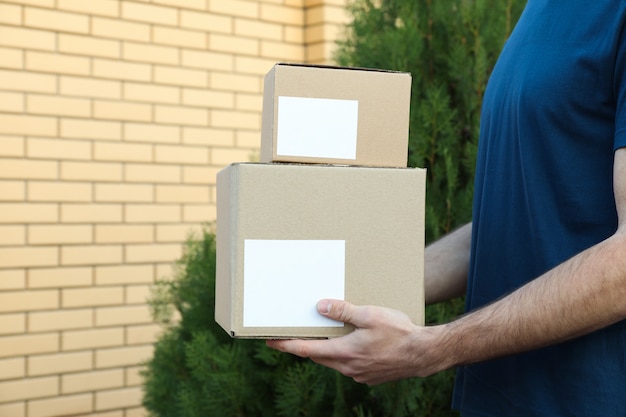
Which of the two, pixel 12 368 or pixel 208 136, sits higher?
pixel 208 136

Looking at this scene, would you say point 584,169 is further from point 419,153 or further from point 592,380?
point 419,153

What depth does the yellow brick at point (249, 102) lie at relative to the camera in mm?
4441

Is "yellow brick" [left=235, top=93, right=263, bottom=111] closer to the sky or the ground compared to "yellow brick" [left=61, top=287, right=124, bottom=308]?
closer to the sky

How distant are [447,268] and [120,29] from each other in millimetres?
2588

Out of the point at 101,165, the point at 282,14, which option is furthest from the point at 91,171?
the point at 282,14

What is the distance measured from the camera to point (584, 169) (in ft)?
5.13

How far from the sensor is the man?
1.47 meters

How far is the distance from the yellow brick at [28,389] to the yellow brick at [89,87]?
1301 mm

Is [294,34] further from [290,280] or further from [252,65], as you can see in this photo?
[290,280]

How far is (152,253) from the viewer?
13.5 feet

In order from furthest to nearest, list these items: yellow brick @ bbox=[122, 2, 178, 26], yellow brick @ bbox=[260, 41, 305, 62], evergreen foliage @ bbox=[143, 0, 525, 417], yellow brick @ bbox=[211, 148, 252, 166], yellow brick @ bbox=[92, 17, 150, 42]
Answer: yellow brick @ bbox=[260, 41, 305, 62] < yellow brick @ bbox=[211, 148, 252, 166] < yellow brick @ bbox=[122, 2, 178, 26] < yellow brick @ bbox=[92, 17, 150, 42] < evergreen foliage @ bbox=[143, 0, 525, 417]

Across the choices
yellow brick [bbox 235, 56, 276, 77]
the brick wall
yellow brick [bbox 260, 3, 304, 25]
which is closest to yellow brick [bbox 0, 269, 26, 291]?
the brick wall

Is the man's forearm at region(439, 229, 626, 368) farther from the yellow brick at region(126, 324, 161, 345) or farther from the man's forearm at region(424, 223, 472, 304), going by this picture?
the yellow brick at region(126, 324, 161, 345)

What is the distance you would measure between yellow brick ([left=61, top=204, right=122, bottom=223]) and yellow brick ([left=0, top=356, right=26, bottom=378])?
2.13 ft
